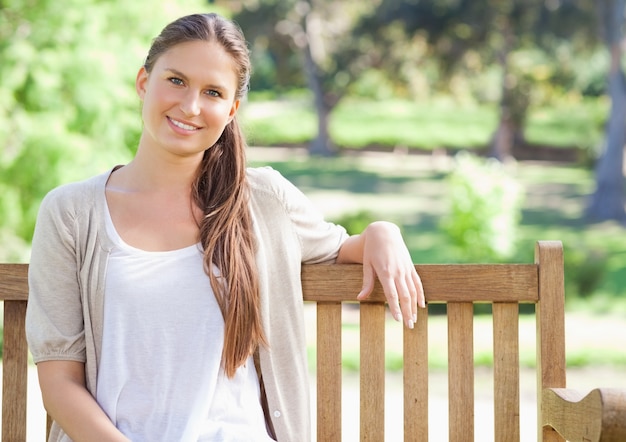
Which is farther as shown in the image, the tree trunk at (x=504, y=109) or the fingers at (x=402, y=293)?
the tree trunk at (x=504, y=109)

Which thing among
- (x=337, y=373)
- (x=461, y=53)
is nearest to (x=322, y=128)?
A: (x=461, y=53)

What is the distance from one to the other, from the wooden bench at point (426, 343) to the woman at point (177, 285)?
0.12 m

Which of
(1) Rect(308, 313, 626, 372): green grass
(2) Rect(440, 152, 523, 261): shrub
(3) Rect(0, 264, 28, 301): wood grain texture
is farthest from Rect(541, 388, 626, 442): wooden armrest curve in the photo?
(2) Rect(440, 152, 523, 261): shrub

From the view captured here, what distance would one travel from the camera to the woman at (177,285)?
2156 mm

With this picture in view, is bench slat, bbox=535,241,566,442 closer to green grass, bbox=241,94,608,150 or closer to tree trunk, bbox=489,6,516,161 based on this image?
tree trunk, bbox=489,6,516,161

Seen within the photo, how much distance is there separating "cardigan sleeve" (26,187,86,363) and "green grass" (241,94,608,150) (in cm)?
2373

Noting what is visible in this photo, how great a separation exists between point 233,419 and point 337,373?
0.37 metres

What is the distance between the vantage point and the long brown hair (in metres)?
2.21

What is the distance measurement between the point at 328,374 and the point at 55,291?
70cm

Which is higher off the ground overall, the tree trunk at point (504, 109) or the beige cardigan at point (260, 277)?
the tree trunk at point (504, 109)

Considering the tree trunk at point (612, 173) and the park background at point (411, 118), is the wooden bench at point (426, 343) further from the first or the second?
the tree trunk at point (612, 173)

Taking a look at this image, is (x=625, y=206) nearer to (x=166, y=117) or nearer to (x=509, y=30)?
(x=509, y=30)

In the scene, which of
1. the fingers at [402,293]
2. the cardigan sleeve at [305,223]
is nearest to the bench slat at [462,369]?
the fingers at [402,293]

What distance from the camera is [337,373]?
2465 mm
